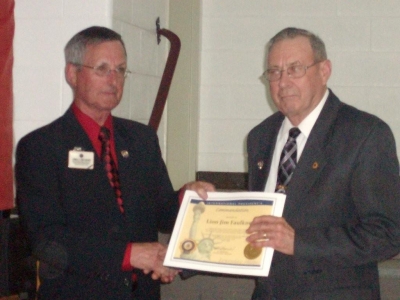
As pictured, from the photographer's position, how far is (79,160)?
2.50 m

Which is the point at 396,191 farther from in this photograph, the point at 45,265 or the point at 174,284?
the point at 174,284

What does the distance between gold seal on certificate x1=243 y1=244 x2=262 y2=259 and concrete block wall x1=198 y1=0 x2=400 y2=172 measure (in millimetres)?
2524

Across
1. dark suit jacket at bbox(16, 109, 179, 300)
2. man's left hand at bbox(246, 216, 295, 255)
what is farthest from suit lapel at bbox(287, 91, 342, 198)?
dark suit jacket at bbox(16, 109, 179, 300)

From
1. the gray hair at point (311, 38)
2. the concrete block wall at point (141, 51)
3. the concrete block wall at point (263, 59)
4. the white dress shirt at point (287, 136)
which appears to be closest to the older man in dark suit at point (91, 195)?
the white dress shirt at point (287, 136)

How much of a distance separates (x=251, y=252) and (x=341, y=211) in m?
0.33

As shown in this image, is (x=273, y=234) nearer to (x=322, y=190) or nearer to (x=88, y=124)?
(x=322, y=190)

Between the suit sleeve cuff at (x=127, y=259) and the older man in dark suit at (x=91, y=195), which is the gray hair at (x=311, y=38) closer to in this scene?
the older man in dark suit at (x=91, y=195)

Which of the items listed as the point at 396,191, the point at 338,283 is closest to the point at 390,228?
the point at 396,191

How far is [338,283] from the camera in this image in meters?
2.16

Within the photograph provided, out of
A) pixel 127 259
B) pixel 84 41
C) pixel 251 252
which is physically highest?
pixel 84 41

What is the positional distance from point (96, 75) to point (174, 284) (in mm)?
1663

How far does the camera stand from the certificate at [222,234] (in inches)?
86.3

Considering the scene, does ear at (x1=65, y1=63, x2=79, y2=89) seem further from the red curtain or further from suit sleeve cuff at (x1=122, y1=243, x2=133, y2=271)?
suit sleeve cuff at (x1=122, y1=243, x2=133, y2=271)

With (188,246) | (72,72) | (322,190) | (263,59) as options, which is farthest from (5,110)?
(263,59)
